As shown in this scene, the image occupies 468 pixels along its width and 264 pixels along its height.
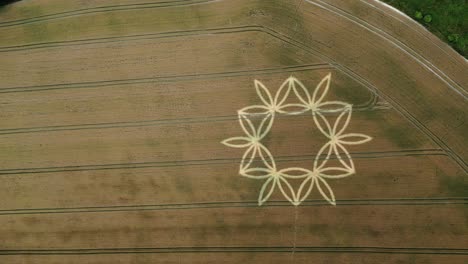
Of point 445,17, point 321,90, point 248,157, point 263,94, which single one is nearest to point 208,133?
point 248,157

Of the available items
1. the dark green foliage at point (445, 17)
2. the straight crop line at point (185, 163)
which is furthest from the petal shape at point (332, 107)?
the dark green foliage at point (445, 17)

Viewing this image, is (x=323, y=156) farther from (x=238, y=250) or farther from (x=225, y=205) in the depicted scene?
(x=238, y=250)

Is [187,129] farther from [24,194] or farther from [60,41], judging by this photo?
[24,194]

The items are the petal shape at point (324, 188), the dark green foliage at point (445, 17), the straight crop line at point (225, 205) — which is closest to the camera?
the dark green foliage at point (445, 17)

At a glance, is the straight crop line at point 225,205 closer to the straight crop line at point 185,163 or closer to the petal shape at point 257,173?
the petal shape at point 257,173

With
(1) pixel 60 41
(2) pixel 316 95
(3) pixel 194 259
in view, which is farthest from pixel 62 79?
(2) pixel 316 95
